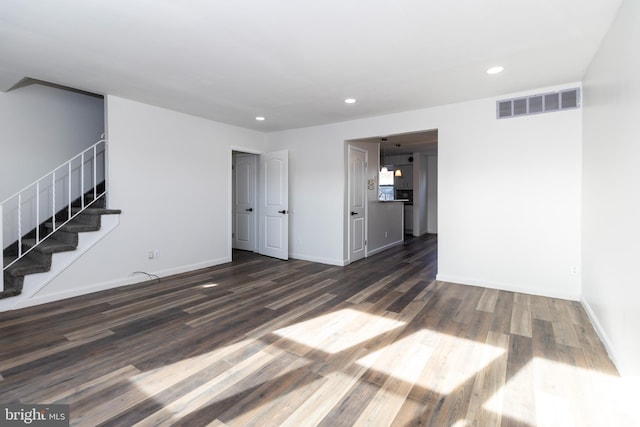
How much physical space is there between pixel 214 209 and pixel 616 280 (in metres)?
5.04

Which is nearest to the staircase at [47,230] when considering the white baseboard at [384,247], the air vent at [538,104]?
the white baseboard at [384,247]

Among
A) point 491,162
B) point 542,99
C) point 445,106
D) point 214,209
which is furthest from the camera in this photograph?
point 214,209

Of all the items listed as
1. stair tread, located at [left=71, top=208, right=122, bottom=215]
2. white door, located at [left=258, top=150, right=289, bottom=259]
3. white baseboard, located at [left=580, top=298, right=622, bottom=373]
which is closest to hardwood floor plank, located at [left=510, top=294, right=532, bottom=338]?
white baseboard, located at [left=580, top=298, right=622, bottom=373]

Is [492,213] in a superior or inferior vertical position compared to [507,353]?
superior

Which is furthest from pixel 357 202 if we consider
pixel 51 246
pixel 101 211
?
pixel 51 246

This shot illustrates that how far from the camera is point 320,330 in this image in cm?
271

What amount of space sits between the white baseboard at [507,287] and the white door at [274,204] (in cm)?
284

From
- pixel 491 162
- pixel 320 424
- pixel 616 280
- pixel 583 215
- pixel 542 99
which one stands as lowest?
pixel 320 424

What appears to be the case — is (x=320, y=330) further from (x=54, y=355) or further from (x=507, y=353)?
(x=54, y=355)

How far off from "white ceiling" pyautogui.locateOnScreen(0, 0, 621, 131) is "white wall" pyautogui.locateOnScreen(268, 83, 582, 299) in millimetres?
463

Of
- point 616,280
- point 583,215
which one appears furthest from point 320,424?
point 583,215

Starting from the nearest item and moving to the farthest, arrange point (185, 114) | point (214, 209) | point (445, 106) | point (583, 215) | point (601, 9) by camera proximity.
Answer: point (601, 9)
point (583, 215)
point (445, 106)
point (185, 114)
point (214, 209)

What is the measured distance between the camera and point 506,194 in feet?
12.5

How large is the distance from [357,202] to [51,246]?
14.7 ft
